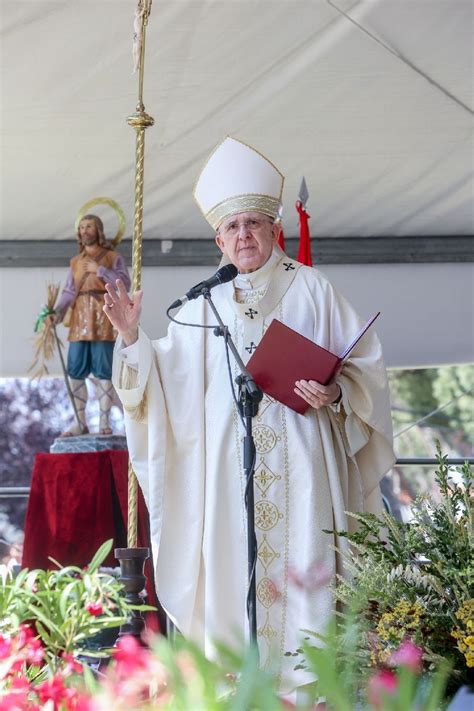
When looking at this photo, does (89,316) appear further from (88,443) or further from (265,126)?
(265,126)

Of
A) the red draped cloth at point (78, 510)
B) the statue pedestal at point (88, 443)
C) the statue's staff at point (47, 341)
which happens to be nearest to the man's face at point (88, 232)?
the statue's staff at point (47, 341)

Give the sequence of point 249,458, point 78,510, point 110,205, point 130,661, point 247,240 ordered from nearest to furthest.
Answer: point 130,661 < point 249,458 < point 247,240 < point 78,510 < point 110,205

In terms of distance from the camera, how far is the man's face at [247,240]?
3734 millimetres

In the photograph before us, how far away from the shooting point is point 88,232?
5551 millimetres

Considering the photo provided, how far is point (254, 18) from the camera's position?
475 centimetres

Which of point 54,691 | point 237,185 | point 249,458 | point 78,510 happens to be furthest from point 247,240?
point 54,691

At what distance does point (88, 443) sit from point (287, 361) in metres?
2.10

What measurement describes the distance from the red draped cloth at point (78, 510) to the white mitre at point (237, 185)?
163 cm

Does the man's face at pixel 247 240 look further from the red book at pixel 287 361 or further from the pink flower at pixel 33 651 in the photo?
the pink flower at pixel 33 651

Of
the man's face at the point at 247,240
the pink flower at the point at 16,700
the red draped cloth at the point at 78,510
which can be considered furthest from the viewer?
the red draped cloth at the point at 78,510

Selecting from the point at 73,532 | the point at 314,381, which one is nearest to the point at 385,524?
the point at 314,381

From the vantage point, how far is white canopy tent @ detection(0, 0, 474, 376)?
188 inches

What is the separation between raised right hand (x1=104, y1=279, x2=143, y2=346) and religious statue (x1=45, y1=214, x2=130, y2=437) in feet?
6.47

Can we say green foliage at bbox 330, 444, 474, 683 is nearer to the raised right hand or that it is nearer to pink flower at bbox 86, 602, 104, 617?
pink flower at bbox 86, 602, 104, 617
